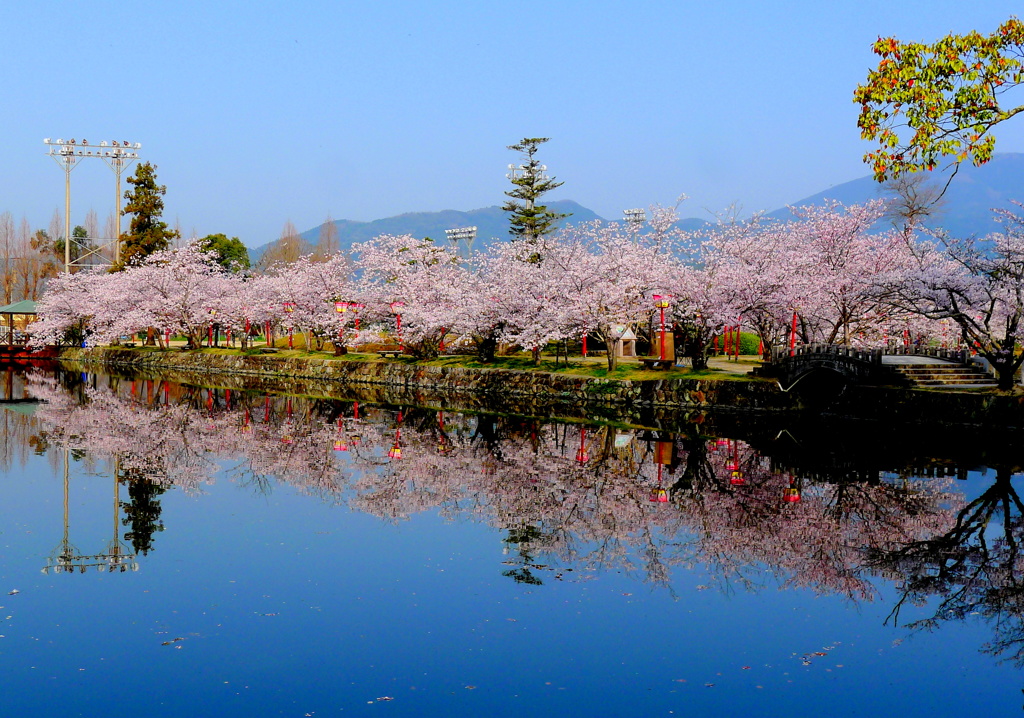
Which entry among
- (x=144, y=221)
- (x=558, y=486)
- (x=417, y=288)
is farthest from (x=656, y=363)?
(x=144, y=221)

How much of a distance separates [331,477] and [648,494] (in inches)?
251

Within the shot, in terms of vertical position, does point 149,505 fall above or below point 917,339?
below

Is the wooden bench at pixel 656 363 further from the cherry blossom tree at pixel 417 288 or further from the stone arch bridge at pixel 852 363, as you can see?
the cherry blossom tree at pixel 417 288

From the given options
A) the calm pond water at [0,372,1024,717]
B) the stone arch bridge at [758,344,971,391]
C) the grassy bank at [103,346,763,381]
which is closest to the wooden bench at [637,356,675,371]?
the grassy bank at [103,346,763,381]

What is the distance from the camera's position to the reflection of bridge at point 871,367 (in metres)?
27.5

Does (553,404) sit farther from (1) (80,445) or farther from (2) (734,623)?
(2) (734,623)

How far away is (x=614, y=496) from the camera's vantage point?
16438 mm

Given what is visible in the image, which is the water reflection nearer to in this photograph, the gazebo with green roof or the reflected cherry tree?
the reflected cherry tree

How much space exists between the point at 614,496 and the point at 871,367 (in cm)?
1449

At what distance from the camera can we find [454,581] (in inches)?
448

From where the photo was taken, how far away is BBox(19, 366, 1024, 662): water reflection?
11.9 metres

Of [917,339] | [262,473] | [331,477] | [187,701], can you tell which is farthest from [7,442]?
[917,339]

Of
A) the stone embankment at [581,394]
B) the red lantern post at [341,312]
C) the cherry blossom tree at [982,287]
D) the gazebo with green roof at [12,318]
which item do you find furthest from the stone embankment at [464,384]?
the gazebo with green roof at [12,318]

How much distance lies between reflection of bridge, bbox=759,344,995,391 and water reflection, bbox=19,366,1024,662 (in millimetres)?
5056
